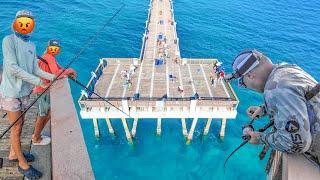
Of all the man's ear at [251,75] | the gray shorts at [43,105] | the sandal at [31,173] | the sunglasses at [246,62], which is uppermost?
the sunglasses at [246,62]

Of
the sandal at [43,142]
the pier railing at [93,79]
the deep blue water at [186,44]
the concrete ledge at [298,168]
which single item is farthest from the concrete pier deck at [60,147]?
the deep blue water at [186,44]

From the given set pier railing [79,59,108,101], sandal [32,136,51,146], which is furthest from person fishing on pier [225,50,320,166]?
pier railing [79,59,108,101]

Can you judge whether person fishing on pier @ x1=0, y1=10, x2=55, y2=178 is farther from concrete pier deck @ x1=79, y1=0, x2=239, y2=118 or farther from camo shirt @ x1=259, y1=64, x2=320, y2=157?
concrete pier deck @ x1=79, y1=0, x2=239, y2=118

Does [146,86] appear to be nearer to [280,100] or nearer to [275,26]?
[280,100]

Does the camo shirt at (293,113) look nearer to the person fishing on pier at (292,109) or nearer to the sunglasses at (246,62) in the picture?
the person fishing on pier at (292,109)
